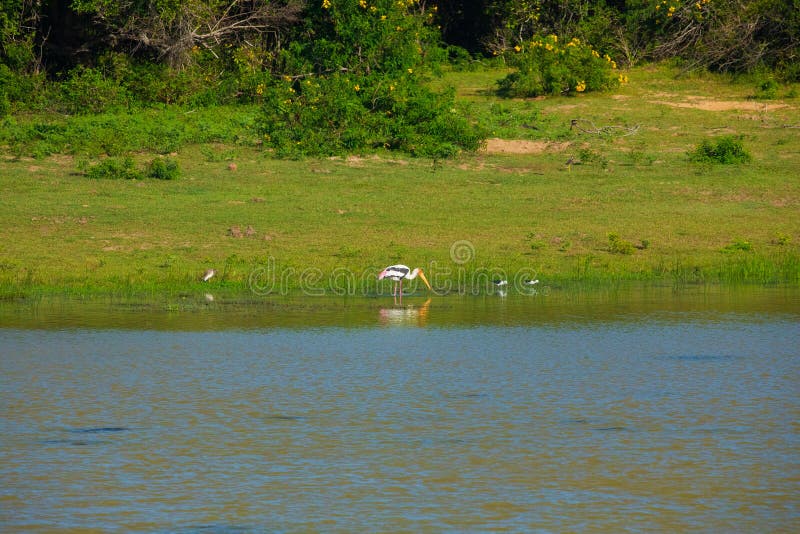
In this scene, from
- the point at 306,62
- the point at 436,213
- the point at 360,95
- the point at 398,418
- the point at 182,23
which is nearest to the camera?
the point at 398,418

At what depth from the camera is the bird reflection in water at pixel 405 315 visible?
544 inches

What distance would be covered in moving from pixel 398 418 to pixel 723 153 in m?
15.6

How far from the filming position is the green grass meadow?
16969 mm

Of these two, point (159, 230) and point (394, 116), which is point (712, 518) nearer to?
point (159, 230)

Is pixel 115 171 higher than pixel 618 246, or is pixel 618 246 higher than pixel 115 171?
pixel 115 171

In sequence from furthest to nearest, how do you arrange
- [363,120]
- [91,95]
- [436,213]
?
[91,95]
[363,120]
[436,213]

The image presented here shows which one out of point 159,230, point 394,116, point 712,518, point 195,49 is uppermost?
point 195,49

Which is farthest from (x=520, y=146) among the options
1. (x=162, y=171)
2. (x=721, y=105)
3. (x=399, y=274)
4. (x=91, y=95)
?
(x=399, y=274)

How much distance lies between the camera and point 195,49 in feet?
95.5

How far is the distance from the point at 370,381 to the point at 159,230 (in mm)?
8547

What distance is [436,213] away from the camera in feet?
64.9

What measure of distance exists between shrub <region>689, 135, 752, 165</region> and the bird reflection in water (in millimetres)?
9706

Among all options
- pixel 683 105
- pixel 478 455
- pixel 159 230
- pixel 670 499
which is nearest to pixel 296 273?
pixel 159 230

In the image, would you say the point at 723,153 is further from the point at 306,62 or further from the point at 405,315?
the point at 405,315
